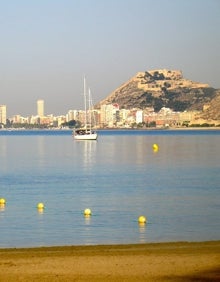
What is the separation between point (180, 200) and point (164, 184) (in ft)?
31.3

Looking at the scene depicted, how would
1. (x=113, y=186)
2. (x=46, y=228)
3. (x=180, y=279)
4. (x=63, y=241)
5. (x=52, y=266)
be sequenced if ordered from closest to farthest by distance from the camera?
(x=180, y=279) → (x=52, y=266) → (x=63, y=241) → (x=46, y=228) → (x=113, y=186)

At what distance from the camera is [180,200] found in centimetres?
3275

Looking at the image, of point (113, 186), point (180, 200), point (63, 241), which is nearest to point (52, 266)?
point (63, 241)

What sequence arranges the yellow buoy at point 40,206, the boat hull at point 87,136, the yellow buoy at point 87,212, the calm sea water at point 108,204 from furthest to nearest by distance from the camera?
the boat hull at point 87,136, the yellow buoy at point 40,206, the yellow buoy at point 87,212, the calm sea water at point 108,204

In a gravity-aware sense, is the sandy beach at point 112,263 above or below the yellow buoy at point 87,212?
above

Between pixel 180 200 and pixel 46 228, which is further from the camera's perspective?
pixel 180 200

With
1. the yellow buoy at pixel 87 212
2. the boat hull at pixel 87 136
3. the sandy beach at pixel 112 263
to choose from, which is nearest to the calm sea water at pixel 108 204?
the yellow buoy at pixel 87 212

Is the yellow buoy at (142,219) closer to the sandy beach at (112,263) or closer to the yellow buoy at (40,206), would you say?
the yellow buoy at (40,206)

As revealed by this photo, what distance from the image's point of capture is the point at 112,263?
49.8ft

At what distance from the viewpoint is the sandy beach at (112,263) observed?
1366 cm

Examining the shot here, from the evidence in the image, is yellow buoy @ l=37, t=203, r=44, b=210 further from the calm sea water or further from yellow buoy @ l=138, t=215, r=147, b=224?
yellow buoy @ l=138, t=215, r=147, b=224

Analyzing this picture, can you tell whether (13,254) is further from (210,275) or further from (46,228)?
(46,228)

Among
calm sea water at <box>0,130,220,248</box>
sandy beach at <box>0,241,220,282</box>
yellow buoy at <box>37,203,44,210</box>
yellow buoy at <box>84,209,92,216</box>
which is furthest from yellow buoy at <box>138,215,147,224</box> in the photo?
sandy beach at <box>0,241,220,282</box>

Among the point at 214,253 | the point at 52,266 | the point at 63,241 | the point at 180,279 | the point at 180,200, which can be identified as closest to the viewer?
the point at 180,279
